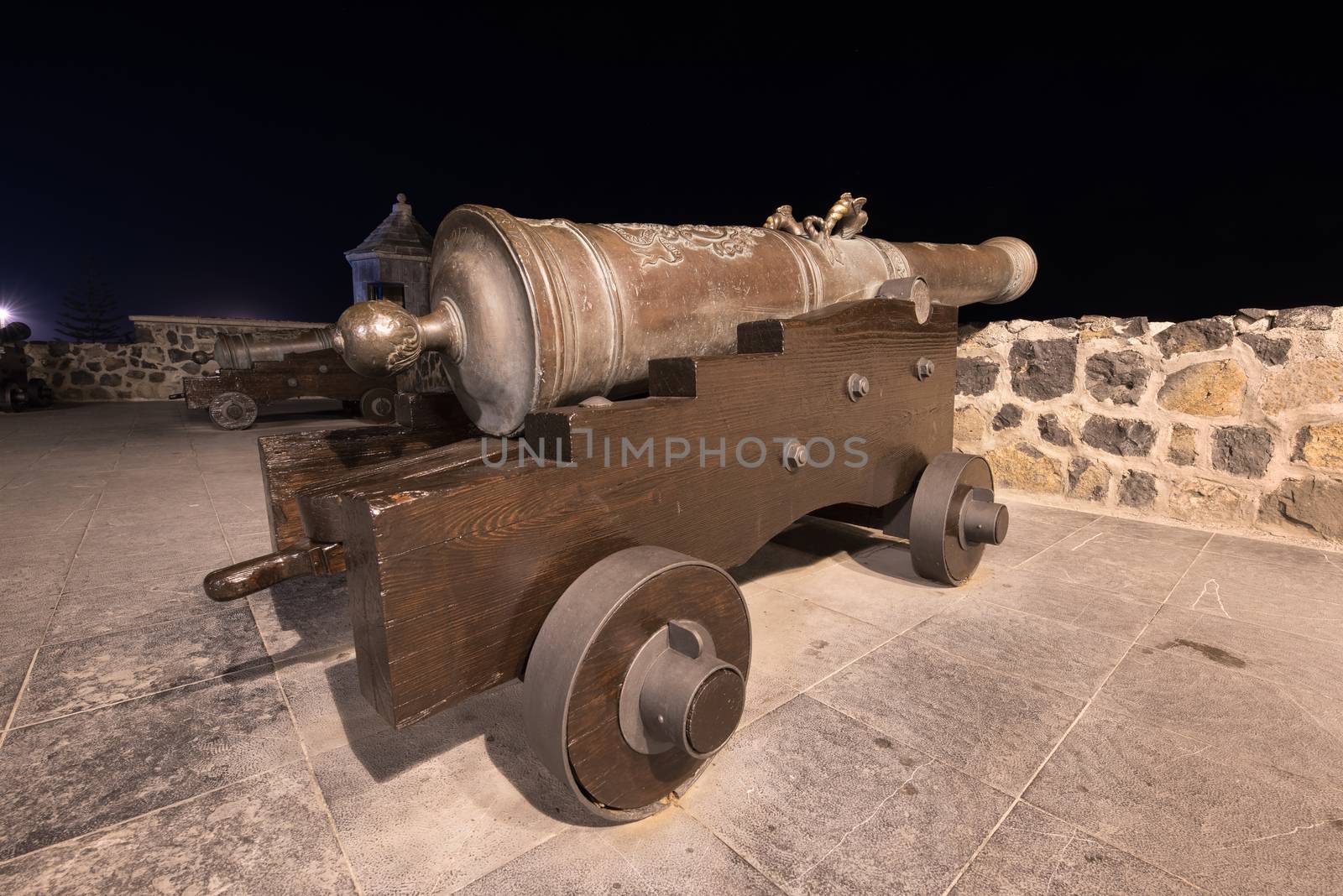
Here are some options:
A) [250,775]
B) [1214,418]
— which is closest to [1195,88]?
[1214,418]

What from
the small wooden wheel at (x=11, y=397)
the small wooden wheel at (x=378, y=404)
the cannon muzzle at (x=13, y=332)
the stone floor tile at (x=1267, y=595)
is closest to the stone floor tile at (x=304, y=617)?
the stone floor tile at (x=1267, y=595)

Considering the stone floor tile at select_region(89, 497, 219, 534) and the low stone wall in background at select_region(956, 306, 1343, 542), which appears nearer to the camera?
the low stone wall in background at select_region(956, 306, 1343, 542)

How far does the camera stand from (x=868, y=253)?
2.45 m

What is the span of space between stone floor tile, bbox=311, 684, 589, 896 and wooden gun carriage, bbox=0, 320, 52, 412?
34.9 feet

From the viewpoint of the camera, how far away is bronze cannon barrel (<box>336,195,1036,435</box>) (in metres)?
1.53

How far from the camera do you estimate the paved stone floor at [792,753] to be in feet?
3.61

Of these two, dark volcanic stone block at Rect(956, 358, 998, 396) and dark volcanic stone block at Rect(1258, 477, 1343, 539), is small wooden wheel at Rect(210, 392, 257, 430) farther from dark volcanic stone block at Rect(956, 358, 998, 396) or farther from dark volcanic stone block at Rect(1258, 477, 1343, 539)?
dark volcanic stone block at Rect(1258, 477, 1343, 539)

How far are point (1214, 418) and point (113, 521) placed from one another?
215 inches

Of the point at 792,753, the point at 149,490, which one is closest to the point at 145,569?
the point at 149,490

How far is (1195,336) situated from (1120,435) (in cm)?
57

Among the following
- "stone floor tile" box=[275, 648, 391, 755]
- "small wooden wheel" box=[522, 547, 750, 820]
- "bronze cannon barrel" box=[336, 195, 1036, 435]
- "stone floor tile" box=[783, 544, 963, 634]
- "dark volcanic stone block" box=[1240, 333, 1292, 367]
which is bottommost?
"stone floor tile" box=[783, 544, 963, 634]

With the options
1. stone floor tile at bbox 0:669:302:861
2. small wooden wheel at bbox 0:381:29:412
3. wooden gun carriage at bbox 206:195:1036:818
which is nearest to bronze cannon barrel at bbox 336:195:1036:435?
wooden gun carriage at bbox 206:195:1036:818

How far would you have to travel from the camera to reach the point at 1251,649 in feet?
6.15

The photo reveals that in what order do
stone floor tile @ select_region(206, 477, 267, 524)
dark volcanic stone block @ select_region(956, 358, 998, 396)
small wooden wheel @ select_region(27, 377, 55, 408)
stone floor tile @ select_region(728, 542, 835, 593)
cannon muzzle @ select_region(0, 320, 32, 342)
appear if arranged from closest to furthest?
1. stone floor tile @ select_region(728, 542, 835, 593)
2. stone floor tile @ select_region(206, 477, 267, 524)
3. dark volcanic stone block @ select_region(956, 358, 998, 396)
4. cannon muzzle @ select_region(0, 320, 32, 342)
5. small wooden wheel @ select_region(27, 377, 55, 408)
